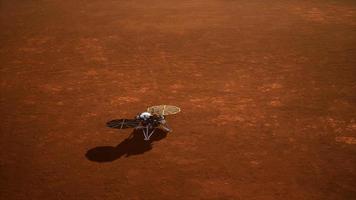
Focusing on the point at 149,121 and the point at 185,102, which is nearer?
the point at 149,121

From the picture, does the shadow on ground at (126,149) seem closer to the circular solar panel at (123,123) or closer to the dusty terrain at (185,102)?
the dusty terrain at (185,102)

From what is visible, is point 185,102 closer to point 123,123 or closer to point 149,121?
point 149,121

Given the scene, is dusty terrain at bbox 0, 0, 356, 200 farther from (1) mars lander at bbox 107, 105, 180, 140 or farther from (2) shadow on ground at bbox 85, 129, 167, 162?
(1) mars lander at bbox 107, 105, 180, 140

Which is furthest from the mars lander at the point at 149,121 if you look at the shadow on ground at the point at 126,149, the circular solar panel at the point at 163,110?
the shadow on ground at the point at 126,149

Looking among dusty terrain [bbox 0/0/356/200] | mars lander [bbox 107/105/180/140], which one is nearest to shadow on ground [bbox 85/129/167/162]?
dusty terrain [bbox 0/0/356/200]

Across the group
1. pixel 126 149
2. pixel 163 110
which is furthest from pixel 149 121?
pixel 126 149

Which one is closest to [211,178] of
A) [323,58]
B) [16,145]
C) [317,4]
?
[16,145]
